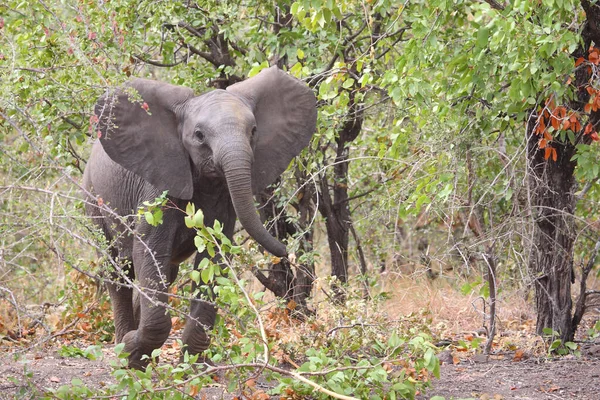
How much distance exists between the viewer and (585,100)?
6.73 metres

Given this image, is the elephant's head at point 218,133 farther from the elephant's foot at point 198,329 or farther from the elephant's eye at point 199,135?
the elephant's foot at point 198,329

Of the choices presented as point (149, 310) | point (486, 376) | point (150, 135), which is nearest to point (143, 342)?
point (149, 310)

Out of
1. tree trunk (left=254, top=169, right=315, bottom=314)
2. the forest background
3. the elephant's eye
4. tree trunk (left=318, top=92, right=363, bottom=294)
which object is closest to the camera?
the forest background

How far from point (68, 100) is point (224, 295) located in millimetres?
3426

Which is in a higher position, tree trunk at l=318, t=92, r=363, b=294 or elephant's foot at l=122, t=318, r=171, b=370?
tree trunk at l=318, t=92, r=363, b=294

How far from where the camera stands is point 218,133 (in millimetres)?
6051

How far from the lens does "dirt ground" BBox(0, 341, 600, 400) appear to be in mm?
5914

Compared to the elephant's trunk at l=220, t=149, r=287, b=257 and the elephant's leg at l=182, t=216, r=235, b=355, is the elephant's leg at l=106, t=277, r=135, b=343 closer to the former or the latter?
the elephant's leg at l=182, t=216, r=235, b=355

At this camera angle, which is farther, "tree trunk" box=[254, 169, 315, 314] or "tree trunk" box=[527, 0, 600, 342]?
"tree trunk" box=[254, 169, 315, 314]

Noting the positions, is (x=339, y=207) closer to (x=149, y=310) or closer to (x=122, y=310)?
(x=122, y=310)

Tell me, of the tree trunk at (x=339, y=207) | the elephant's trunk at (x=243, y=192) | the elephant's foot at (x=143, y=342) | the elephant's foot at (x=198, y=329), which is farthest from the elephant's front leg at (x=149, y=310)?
the tree trunk at (x=339, y=207)

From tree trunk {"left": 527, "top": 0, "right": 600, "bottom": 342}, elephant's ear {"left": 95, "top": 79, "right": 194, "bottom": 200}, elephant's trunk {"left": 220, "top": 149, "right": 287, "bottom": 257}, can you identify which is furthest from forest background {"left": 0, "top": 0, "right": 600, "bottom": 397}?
elephant's ear {"left": 95, "top": 79, "right": 194, "bottom": 200}

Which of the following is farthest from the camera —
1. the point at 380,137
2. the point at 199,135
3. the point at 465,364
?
the point at 380,137

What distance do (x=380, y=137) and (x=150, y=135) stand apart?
2797 millimetres
